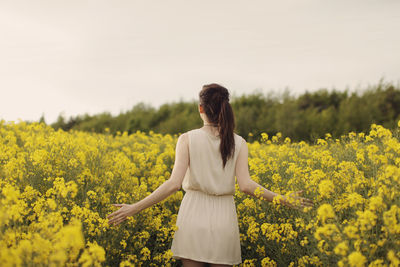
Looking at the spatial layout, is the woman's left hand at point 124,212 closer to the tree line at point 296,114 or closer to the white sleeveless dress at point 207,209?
the white sleeveless dress at point 207,209

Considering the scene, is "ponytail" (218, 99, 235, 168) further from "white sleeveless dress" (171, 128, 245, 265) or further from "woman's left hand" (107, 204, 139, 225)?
"woman's left hand" (107, 204, 139, 225)

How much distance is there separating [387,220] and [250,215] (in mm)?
2009

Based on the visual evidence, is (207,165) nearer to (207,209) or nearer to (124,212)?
(207,209)

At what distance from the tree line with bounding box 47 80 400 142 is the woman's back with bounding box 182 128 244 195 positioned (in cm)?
823

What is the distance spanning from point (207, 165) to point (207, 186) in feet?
0.54

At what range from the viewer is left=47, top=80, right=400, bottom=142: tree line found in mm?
12125

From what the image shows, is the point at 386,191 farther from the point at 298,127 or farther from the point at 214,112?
the point at 298,127

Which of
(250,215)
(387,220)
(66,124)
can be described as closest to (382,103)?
(250,215)

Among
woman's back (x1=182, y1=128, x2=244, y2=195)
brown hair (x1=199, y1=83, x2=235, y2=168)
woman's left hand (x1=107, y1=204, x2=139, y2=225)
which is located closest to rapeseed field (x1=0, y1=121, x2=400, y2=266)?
woman's left hand (x1=107, y1=204, x2=139, y2=225)

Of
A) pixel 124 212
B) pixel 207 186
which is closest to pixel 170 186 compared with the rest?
pixel 207 186

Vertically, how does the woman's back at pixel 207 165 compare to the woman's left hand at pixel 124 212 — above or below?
above

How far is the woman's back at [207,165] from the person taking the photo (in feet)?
9.05

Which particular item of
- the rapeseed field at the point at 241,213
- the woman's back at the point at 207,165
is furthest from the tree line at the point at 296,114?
the woman's back at the point at 207,165

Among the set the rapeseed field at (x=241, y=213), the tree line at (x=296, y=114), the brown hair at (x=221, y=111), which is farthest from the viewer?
the tree line at (x=296, y=114)
